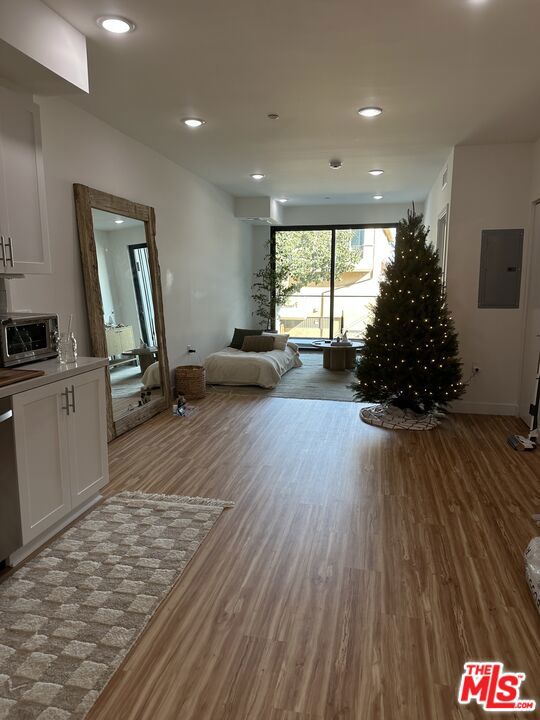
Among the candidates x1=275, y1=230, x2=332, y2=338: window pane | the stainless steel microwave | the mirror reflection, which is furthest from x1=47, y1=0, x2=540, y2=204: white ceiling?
x1=275, y1=230, x2=332, y2=338: window pane

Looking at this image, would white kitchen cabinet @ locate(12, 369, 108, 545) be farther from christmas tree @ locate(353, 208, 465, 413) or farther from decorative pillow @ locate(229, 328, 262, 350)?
decorative pillow @ locate(229, 328, 262, 350)

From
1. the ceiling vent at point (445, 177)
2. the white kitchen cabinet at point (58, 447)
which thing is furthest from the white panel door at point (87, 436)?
the ceiling vent at point (445, 177)

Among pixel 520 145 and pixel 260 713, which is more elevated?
pixel 520 145

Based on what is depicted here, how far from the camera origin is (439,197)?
6223mm

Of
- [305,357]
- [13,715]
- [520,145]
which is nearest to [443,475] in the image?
[13,715]

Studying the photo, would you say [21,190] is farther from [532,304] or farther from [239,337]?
[239,337]

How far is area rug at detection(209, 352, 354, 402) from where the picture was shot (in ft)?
20.1

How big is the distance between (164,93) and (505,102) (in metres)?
2.52

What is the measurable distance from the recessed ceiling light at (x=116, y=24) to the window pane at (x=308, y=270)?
683 centimetres

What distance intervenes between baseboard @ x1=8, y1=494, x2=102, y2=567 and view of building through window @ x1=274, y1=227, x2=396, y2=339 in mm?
7050

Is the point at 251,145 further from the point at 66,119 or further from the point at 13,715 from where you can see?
the point at 13,715

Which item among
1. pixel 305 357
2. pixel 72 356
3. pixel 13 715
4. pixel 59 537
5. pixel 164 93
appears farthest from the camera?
pixel 305 357

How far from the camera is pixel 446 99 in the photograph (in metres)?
3.59

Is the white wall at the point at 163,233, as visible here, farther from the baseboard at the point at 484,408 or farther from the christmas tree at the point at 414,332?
the baseboard at the point at 484,408
